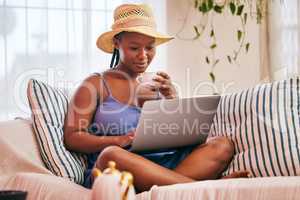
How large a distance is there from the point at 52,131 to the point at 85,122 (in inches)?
5.5

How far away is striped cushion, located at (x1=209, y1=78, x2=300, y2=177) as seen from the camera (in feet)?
A: 5.45

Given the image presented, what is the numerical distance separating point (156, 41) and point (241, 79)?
4.06 ft

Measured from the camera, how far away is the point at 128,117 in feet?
6.66

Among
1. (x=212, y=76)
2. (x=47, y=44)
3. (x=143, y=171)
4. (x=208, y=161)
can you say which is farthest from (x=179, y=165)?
(x=212, y=76)

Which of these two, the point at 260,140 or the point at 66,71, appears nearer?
the point at 260,140

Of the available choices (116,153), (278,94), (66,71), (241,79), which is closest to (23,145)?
(116,153)

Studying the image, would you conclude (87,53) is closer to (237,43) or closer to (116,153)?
(237,43)

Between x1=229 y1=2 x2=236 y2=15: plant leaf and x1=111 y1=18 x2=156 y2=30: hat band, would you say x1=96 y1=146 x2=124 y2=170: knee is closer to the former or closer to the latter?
x1=111 y1=18 x2=156 y2=30: hat band

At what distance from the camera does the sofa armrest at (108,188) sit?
991 millimetres

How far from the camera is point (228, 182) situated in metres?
1.41

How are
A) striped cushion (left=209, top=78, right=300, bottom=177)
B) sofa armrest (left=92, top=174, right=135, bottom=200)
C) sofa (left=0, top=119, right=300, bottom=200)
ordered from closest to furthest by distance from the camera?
sofa armrest (left=92, top=174, right=135, bottom=200) < sofa (left=0, top=119, right=300, bottom=200) < striped cushion (left=209, top=78, right=300, bottom=177)

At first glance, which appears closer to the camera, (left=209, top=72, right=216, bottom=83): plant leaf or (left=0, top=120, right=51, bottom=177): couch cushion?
(left=0, top=120, right=51, bottom=177): couch cushion

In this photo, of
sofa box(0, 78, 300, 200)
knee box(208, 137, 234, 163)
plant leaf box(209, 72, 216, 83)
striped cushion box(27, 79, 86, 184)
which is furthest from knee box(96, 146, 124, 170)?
plant leaf box(209, 72, 216, 83)

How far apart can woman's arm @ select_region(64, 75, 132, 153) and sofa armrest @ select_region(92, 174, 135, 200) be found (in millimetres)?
910
